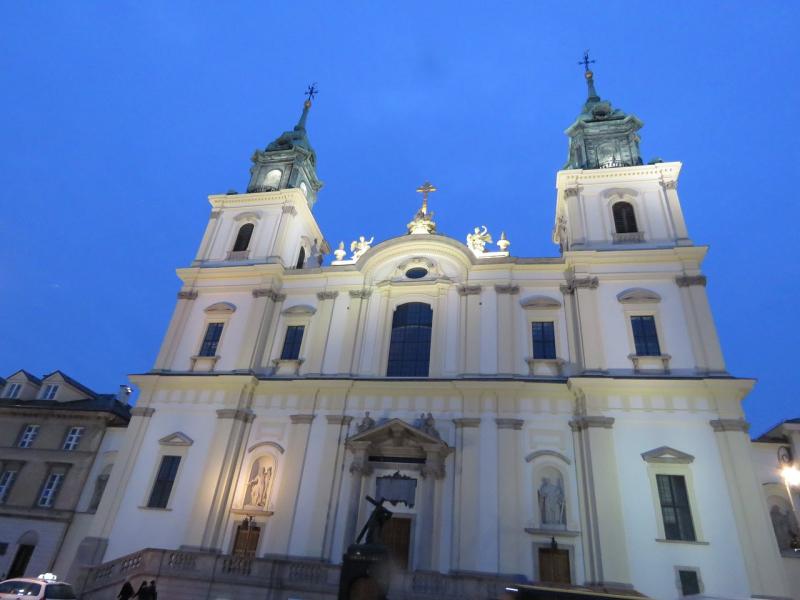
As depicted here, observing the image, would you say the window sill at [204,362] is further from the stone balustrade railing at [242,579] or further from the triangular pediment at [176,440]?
the stone balustrade railing at [242,579]

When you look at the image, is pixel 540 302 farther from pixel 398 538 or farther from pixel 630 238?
pixel 398 538

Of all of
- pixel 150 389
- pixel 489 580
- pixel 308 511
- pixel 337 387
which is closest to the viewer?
pixel 489 580

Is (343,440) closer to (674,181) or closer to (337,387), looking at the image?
(337,387)

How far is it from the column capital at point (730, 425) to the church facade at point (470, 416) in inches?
3.3

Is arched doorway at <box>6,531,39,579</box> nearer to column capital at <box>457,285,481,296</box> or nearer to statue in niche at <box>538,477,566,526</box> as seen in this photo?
column capital at <box>457,285,481,296</box>

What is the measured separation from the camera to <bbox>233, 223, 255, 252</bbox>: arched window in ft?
85.1

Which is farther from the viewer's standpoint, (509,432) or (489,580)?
(509,432)

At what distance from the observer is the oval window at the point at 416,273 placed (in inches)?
890

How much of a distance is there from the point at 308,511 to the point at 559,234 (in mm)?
18780

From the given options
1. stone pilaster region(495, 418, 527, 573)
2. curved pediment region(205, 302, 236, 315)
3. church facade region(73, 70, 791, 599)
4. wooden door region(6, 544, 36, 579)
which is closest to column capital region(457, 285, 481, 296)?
church facade region(73, 70, 791, 599)

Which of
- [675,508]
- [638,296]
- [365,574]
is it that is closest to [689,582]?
[675,508]

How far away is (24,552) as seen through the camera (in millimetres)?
22875

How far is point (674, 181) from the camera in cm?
2325

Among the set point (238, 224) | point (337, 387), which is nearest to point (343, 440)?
point (337, 387)
